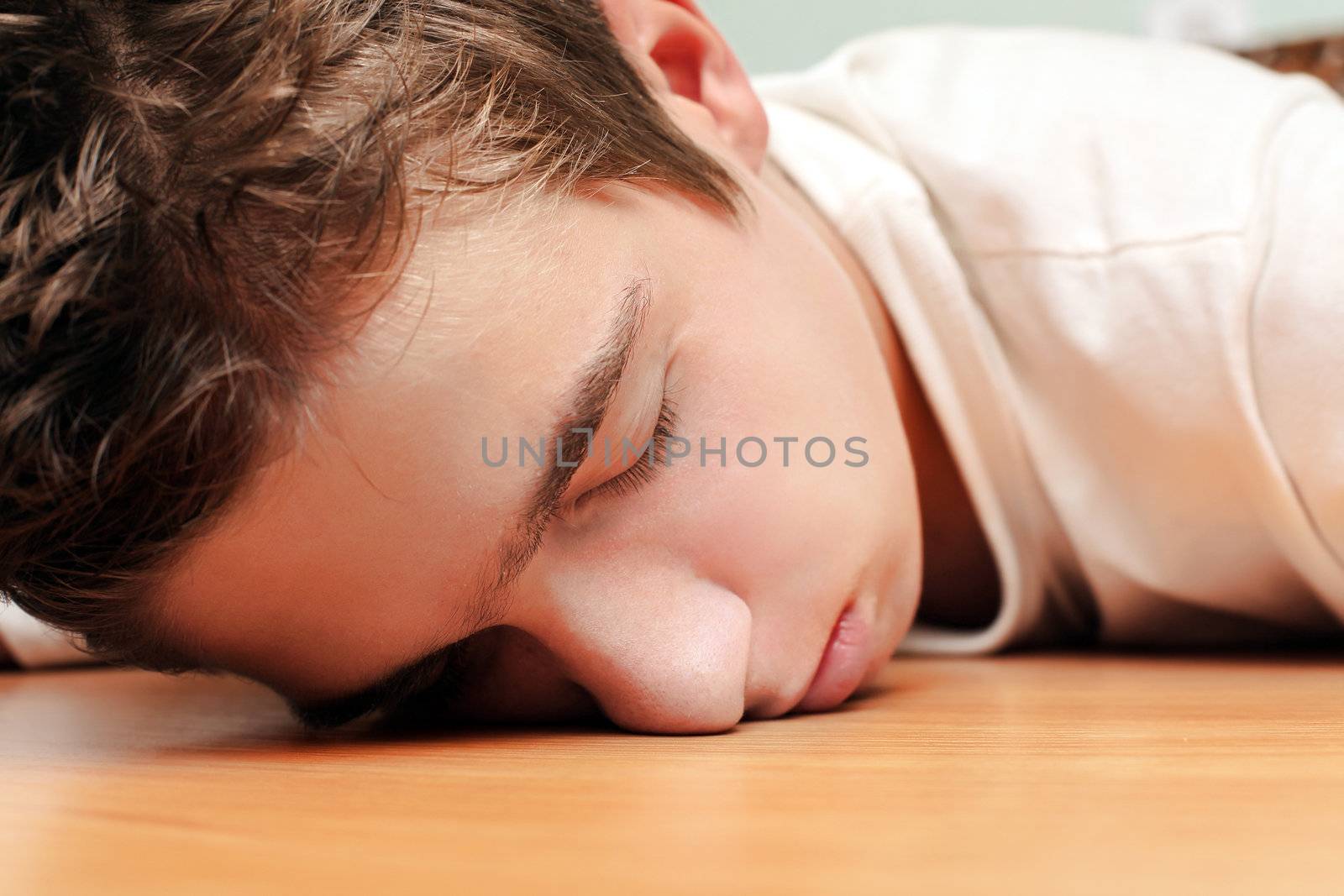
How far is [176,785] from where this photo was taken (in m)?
0.42

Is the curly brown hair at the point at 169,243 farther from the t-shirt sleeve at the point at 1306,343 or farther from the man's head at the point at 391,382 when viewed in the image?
the t-shirt sleeve at the point at 1306,343

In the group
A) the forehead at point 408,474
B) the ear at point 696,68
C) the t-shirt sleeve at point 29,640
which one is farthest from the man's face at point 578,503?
the t-shirt sleeve at point 29,640

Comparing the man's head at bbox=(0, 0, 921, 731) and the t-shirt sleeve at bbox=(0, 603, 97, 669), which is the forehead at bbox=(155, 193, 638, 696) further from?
the t-shirt sleeve at bbox=(0, 603, 97, 669)

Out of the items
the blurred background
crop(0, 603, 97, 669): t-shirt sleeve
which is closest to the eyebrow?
crop(0, 603, 97, 669): t-shirt sleeve

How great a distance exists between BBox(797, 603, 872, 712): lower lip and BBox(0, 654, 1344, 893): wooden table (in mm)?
27

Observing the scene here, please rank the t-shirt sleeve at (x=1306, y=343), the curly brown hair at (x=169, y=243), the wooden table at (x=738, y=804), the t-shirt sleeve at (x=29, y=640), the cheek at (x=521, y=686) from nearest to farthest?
the wooden table at (x=738, y=804)
the curly brown hair at (x=169, y=243)
the cheek at (x=521, y=686)
the t-shirt sleeve at (x=1306, y=343)
the t-shirt sleeve at (x=29, y=640)

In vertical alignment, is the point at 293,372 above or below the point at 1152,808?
above

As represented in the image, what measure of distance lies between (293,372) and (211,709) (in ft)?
0.97

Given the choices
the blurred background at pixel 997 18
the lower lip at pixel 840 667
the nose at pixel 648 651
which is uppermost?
the blurred background at pixel 997 18

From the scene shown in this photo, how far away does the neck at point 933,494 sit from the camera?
32.0 inches

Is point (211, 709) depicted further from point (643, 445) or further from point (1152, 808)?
point (1152, 808)

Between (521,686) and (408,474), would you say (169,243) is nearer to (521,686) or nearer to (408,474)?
(408,474)

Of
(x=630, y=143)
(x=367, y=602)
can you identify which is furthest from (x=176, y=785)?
(x=630, y=143)

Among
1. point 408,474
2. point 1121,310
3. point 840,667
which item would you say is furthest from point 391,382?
point 1121,310
